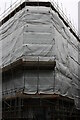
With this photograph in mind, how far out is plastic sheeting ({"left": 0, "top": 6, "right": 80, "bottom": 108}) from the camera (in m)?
10.9

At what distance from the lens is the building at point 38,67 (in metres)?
10.4

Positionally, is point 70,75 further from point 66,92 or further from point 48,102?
point 48,102

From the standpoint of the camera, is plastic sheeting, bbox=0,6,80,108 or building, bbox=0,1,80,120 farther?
plastic sheeting, bbox=0,6,80,108

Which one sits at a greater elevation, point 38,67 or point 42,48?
point 42,48

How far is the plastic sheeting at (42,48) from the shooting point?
10.9m

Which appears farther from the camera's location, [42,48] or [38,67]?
[42,48]

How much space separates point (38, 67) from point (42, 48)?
101 cm

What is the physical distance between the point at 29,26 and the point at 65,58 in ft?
7.62

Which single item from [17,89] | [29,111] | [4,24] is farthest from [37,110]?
[4,24]

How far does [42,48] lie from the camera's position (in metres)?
11.4

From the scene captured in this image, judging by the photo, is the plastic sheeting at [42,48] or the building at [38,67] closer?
the building at [38,67]

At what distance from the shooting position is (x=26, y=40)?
11.6 metres

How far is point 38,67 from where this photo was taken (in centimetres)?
1090

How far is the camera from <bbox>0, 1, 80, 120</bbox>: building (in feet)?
34.1
